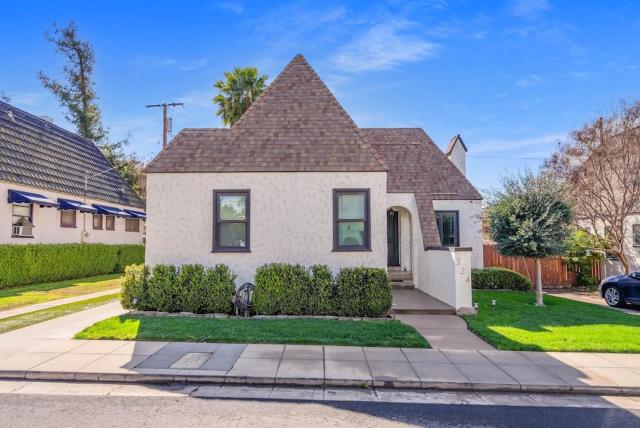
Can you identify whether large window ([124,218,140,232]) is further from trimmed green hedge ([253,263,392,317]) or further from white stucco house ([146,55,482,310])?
trimmed green hedge ([253,263,392,317])

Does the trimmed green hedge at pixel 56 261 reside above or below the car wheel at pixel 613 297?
above

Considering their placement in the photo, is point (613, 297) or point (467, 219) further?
point (467, 219)

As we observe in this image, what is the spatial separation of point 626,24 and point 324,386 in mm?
13525

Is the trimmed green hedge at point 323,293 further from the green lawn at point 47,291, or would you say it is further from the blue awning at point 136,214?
the blue awning at point 136,214

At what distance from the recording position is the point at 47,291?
1334 cm

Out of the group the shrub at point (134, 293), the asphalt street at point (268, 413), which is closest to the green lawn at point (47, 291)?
the shrub at point (134, 293)

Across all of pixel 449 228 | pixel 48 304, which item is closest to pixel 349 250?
pixel 449 228

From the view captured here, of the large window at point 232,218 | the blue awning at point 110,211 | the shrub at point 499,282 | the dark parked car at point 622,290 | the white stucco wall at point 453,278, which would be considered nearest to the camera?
the white stucco wall at point 453,278

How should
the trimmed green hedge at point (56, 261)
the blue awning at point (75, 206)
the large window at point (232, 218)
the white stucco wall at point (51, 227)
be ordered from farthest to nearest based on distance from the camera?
the blue awning at point (75, 206) → the white stucco wall at point (51, 227) → the trimmed green hedge at point (56, 261) → the large window at point (232, 218)

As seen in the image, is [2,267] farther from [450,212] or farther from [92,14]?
[450,212]

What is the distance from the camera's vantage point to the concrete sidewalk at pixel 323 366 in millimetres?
5348

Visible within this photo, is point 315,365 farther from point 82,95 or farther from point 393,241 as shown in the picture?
point 82,95

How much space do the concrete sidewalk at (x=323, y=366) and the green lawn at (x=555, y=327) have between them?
1.40 ft

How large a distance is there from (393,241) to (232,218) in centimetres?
769
